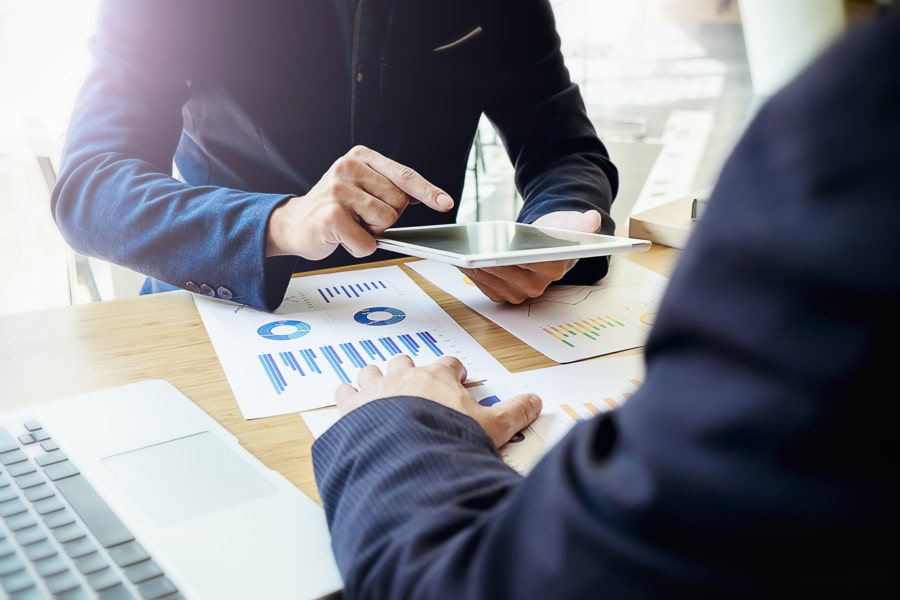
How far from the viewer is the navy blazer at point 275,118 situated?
911mm

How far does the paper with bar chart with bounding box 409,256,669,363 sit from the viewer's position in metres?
0.81

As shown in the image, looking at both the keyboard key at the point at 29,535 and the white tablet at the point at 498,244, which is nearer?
the keyboard key at the point at 29,535

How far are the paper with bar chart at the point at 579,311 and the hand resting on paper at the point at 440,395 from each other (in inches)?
6.0

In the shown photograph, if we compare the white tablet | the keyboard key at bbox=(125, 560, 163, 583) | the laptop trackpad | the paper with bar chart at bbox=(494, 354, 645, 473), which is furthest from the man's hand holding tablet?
the keyboard key at bbox=(125, 560, 163, 583)

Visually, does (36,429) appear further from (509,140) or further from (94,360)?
(509,140)

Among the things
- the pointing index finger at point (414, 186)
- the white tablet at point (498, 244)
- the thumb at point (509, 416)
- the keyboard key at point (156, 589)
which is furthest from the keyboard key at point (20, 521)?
the pointing index finger at point (414, 186)

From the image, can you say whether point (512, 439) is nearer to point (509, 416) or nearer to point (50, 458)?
point (509, 416)

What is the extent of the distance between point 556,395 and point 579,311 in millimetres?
236

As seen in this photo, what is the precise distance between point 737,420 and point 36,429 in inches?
21.6

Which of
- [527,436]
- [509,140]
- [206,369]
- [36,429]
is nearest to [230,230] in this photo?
[206,369]

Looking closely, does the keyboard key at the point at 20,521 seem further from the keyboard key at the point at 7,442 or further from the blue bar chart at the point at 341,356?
the blue bar chart at the point at 341,356

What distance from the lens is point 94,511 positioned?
49 centimetres

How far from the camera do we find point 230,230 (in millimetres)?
893

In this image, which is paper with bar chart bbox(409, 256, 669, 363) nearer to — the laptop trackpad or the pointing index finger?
the pointing index finger
